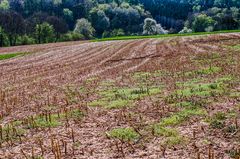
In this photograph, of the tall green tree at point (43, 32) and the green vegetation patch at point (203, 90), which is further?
the tall green tree at point (43, 32)

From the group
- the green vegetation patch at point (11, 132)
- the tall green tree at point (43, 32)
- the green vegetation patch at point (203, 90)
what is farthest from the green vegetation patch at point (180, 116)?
the tall green tree at point (43, 32)

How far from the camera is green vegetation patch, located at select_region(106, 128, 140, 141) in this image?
11.5 meters

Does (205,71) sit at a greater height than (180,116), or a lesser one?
greater

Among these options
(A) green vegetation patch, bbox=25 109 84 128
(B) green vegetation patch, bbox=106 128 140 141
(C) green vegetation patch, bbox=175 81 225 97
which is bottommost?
(A) green vegetation patch, bbox=25 109 84 128

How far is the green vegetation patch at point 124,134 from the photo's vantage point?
37.6ft

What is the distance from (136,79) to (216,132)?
38.4 ft

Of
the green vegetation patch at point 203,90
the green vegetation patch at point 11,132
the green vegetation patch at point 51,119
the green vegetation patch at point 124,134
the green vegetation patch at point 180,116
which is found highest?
the green vegetation patch at point 203,90

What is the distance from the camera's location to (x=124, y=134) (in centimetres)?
1183

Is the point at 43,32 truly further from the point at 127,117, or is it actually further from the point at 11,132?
the point at 11,132

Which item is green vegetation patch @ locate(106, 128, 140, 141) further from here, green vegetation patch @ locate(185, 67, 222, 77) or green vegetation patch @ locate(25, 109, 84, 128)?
green vegetation patch @ locate(185, 67, 222, 77)

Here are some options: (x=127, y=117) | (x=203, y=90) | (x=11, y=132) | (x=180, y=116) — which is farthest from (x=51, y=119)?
(x=203, y=90)

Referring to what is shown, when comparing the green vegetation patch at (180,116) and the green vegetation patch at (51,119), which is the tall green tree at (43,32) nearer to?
the green vegetation patch at (51,119)

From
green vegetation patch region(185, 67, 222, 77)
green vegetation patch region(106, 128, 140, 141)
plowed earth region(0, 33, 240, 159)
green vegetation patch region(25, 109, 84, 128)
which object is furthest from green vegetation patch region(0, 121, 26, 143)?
green vegetation patch region(185, 67, 222, 77)

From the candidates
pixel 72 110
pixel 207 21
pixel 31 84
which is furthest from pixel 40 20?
pixel 72 110
